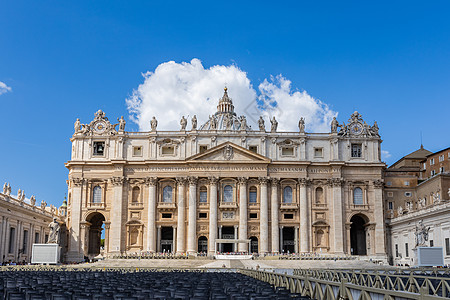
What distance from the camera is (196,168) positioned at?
8612 centimetres

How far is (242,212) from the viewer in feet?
276

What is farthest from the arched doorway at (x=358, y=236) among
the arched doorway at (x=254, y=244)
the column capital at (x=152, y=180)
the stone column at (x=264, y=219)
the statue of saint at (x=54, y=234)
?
the statue of saint at (x=54, y=234)

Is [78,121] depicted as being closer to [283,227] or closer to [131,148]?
[131,148]

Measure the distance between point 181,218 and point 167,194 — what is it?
496 centimetres

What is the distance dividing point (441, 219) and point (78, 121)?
58.3 meters

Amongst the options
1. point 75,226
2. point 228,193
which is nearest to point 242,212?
point 228,193

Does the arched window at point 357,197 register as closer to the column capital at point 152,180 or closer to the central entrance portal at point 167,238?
the central entrance portal at point 167,238

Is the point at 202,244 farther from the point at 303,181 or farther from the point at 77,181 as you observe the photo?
the point at 77,181

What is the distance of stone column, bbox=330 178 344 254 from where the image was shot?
83875 millimetres

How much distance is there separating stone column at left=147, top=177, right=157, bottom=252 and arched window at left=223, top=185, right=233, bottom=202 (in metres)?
11.2

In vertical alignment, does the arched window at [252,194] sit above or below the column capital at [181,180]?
below

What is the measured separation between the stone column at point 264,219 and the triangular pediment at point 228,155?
3508 millimetres

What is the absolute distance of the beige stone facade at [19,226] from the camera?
67.3 metres

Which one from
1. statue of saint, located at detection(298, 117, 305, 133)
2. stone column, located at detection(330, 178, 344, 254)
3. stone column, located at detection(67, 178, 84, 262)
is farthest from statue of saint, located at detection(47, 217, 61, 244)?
stone column, located at detection(330, 178, 344, 254)
